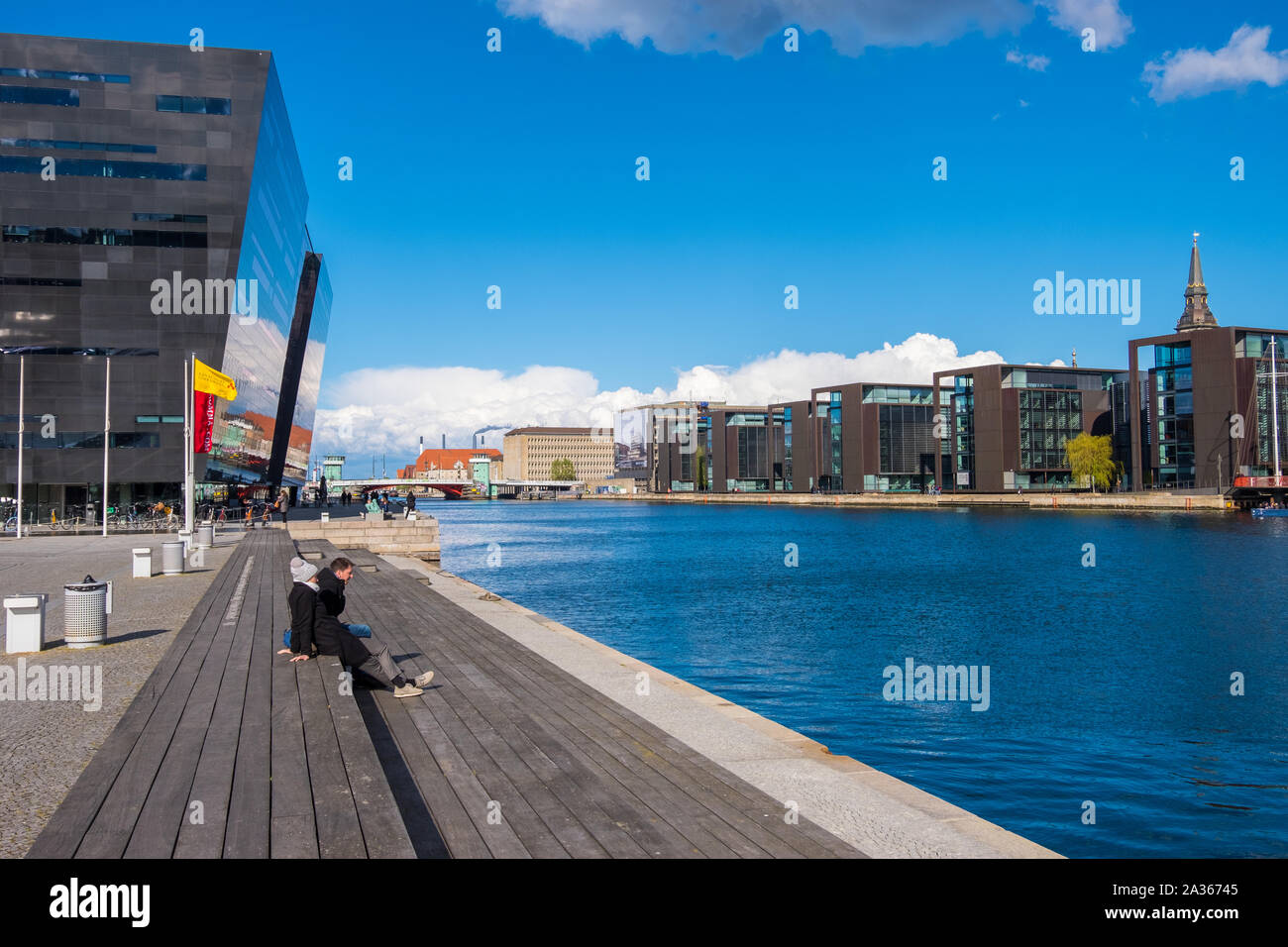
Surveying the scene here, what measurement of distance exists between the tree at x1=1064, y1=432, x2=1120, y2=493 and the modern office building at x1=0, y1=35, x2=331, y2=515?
332 feet

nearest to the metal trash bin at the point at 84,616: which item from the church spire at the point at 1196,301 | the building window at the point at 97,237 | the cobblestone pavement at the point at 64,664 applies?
the cobblestone pavement at the point at 64,664

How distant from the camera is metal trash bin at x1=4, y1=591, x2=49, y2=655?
1434cm

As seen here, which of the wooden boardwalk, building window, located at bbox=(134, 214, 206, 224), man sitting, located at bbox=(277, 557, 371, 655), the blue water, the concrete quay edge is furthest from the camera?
building window, located at bbox=(134, 214, 206, 224)

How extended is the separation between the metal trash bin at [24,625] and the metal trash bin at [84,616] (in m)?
0.40

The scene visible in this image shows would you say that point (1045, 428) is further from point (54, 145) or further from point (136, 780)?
point (136, 780)

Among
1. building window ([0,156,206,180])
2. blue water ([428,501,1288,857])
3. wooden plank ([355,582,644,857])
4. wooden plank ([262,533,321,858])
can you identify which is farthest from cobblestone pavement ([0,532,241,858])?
building window ([0,156,206,180])

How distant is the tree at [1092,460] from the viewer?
120 m

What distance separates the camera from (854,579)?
42.1 m

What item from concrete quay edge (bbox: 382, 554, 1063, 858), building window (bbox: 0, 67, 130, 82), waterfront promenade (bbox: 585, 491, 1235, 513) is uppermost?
building window (bbox: 0, 67, 130, 82)

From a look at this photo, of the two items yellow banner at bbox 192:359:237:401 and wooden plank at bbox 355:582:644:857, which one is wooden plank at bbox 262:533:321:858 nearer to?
wooden plank at bbox 355:582:644:857

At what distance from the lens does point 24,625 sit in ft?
47.1

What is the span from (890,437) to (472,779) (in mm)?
146437

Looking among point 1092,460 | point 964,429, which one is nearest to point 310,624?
point 1092,460
